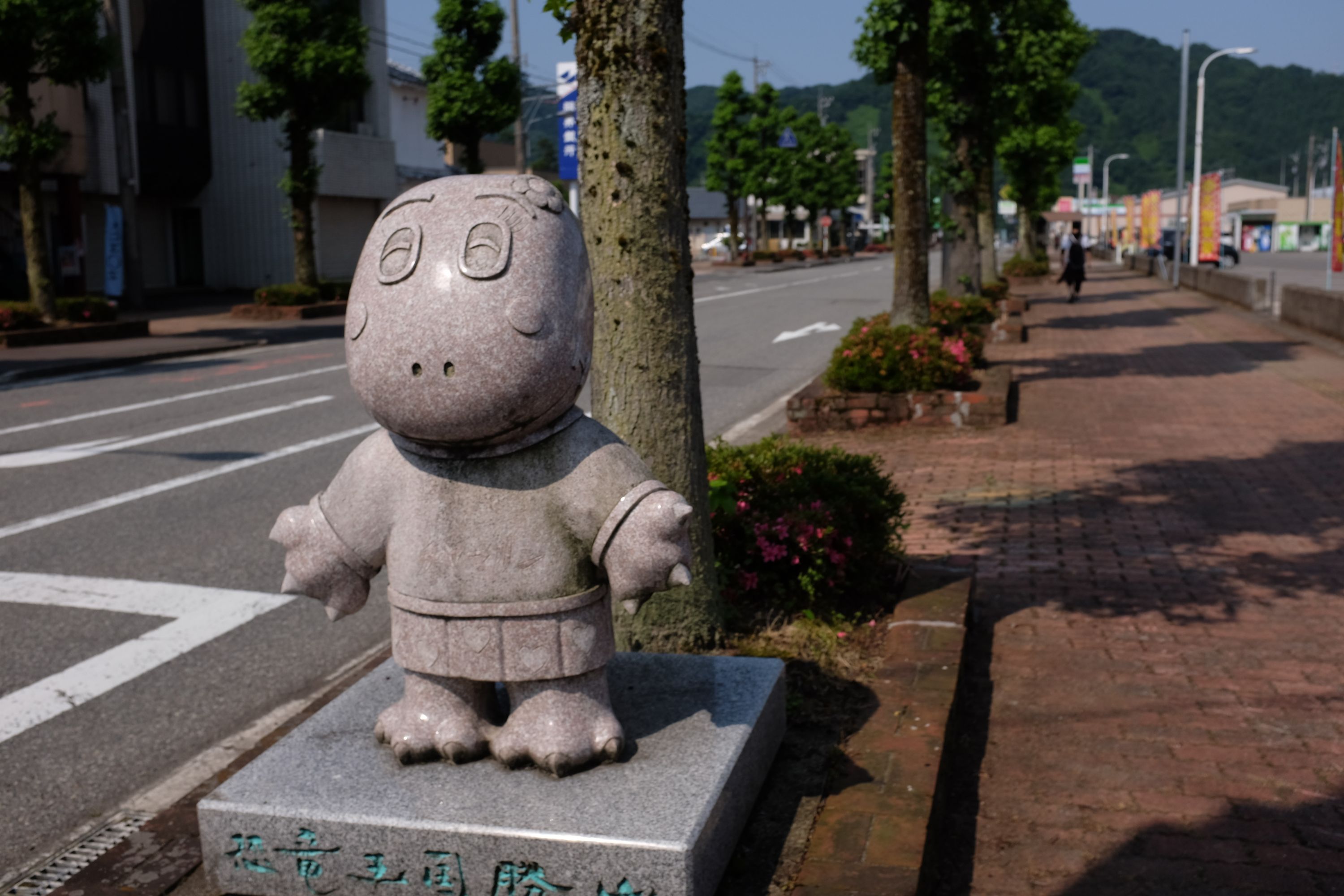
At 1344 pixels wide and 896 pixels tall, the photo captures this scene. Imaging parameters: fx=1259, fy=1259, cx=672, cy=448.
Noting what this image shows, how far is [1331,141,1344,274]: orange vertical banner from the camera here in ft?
73.8

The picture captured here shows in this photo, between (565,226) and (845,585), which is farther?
(845,585)

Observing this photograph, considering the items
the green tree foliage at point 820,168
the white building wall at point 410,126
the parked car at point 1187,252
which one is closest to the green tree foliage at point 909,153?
the white building wall at point 410,126

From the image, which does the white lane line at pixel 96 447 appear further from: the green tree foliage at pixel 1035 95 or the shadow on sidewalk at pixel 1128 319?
the shadow on sidewalk at pixel 1128 319

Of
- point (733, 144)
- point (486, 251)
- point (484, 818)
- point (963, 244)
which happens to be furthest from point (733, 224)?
point (484, 818)

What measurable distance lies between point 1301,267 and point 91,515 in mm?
56022

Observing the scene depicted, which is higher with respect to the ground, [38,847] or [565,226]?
[565,226]

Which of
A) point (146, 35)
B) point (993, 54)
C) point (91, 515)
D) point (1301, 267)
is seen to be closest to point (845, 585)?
point (91, 515)

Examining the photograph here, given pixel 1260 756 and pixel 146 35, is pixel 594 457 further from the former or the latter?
pixel 146 35

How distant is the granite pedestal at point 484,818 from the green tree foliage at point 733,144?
201 ft

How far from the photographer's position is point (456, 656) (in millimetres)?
3340

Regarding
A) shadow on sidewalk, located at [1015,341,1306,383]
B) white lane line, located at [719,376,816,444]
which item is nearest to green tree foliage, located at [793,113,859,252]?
shadow on sidewalk, located at [1015,341,1306,383]

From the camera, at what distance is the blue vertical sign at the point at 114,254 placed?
92.6 feet

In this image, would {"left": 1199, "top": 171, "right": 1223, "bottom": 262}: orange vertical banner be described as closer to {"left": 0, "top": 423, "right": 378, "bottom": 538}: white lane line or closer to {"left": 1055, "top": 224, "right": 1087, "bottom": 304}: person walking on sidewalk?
{"left": 1055, "top": 224, "right": 1087, "bottom": 304}: person walking on sidewalk

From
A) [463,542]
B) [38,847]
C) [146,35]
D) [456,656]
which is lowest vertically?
[38,847]
